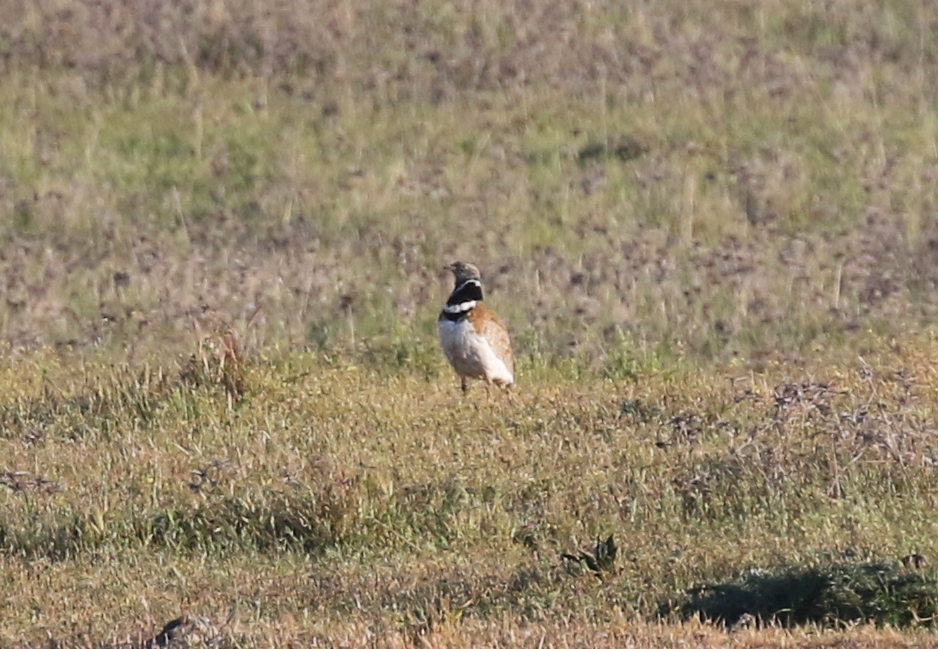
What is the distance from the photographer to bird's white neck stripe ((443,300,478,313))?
1172cm

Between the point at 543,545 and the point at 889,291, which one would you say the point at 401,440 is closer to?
the point at 543,545

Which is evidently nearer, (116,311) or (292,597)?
(292,597)

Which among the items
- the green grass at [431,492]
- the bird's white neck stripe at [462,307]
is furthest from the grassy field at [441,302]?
the bird's white neck stripe at [462,307]

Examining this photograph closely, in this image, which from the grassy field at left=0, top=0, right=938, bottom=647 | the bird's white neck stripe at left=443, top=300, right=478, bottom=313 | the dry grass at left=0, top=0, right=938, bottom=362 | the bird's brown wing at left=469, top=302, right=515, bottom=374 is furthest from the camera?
the dry grass at left=0, top=0, right=938, bottom=362

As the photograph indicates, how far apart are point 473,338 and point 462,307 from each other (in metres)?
0.46

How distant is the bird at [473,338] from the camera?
37.3 feet

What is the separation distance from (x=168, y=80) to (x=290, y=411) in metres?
10.1

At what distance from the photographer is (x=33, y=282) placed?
49.0 feet

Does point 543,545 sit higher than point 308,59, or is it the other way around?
point 308,59

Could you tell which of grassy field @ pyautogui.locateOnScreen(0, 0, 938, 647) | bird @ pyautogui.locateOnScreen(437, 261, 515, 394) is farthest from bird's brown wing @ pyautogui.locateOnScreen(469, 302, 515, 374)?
grassy field @ pyautogui.locateOnScreen(0, 0, 938, 647)

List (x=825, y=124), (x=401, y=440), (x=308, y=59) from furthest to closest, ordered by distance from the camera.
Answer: (x=308, y=59), (x=825, y=124), (x=401, y=440)

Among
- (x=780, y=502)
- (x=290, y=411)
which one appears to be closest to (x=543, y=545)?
(x=780, y=502)

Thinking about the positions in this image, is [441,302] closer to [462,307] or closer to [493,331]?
[462,307]

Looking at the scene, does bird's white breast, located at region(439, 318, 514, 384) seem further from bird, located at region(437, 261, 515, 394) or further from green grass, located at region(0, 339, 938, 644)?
green grass, located at region(0, 339, 938, 644)
